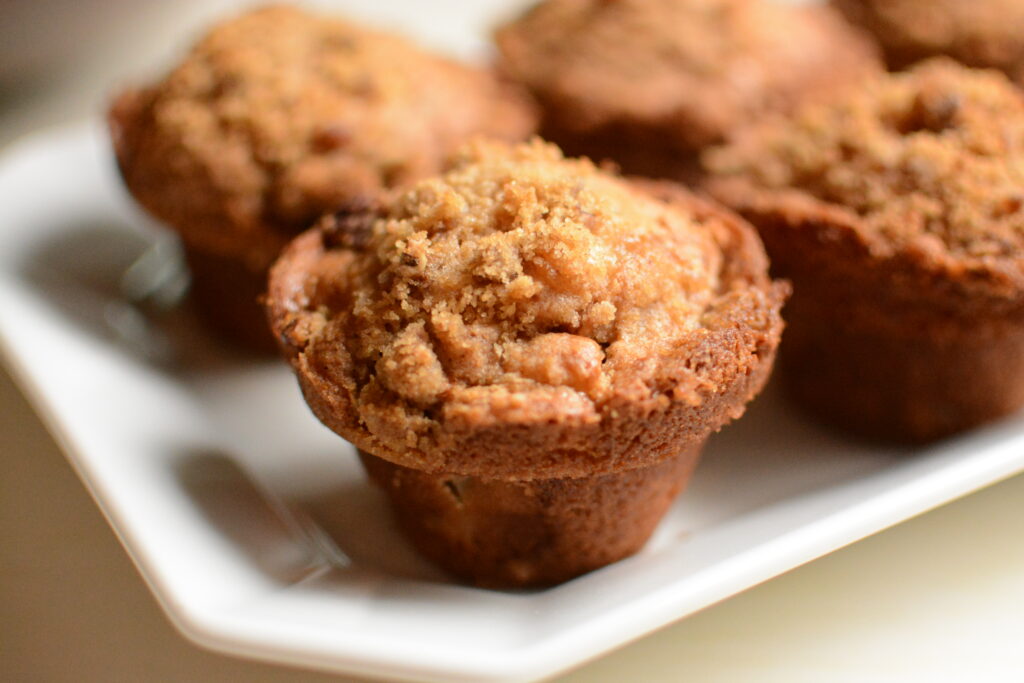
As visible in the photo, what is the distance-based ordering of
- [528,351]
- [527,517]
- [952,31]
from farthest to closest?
[952,31] → [527,517] → [528,351]

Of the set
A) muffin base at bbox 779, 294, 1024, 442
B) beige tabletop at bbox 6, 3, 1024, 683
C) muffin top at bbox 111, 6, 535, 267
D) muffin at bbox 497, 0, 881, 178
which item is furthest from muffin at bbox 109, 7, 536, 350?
muffin base at bbox 779, 294, 1024, 442

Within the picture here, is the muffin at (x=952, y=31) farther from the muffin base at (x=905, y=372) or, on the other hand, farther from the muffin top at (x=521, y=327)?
the muffin top at (x=521, y=327)

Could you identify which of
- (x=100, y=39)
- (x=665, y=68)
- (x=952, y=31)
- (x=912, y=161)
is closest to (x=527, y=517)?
(x=912, y=161)

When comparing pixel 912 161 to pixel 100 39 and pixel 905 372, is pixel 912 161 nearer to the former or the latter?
pixel 905 372

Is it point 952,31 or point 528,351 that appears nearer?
point 528,351

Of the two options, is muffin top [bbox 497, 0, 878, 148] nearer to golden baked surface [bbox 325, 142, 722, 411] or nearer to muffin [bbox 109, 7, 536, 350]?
muffin [bbox 109, 7, 536, 350]

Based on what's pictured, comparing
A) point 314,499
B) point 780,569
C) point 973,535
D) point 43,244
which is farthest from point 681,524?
point 43,244

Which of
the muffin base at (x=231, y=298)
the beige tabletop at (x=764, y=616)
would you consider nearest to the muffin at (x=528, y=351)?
the beige tabletop at (x=764, y=616)

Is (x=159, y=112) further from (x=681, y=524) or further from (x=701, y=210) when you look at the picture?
(x=681, y=524)
